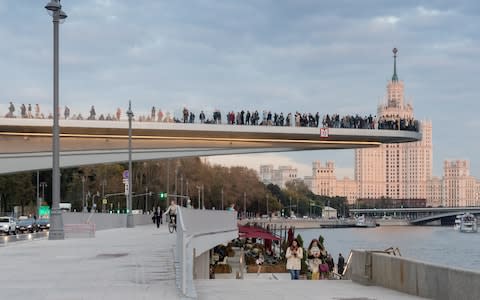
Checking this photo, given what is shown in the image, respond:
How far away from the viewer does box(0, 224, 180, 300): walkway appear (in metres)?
13.3

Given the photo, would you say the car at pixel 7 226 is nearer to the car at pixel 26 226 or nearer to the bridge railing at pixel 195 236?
the car at pixel 26 226

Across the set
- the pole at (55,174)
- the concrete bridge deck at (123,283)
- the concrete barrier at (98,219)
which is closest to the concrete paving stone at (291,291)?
the concrete bridge deck at (123,283)

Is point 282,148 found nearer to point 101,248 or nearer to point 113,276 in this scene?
point 101,248

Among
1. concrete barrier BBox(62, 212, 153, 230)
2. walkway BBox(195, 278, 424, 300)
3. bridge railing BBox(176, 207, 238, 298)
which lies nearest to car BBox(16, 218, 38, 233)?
concrete barrier BBox(62, 212, 153, 230)

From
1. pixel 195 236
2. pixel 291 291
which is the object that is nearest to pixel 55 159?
pixel 195 236

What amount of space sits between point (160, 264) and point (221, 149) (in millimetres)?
49419

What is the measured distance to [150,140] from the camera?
66.9 m

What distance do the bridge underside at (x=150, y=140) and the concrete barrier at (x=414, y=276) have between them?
45.7m

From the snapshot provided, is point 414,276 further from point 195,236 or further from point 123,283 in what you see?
point 195,236

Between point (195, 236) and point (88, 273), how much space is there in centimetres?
797

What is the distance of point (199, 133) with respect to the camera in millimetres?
64062

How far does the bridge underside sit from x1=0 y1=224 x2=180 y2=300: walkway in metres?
37.8

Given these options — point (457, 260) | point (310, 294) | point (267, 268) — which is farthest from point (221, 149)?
point (310, 294)

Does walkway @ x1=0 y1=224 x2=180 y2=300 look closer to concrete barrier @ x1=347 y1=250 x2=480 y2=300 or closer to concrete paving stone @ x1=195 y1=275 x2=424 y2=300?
concrete paving stone @ x1=195 y1=275 x2=424 y2=300
